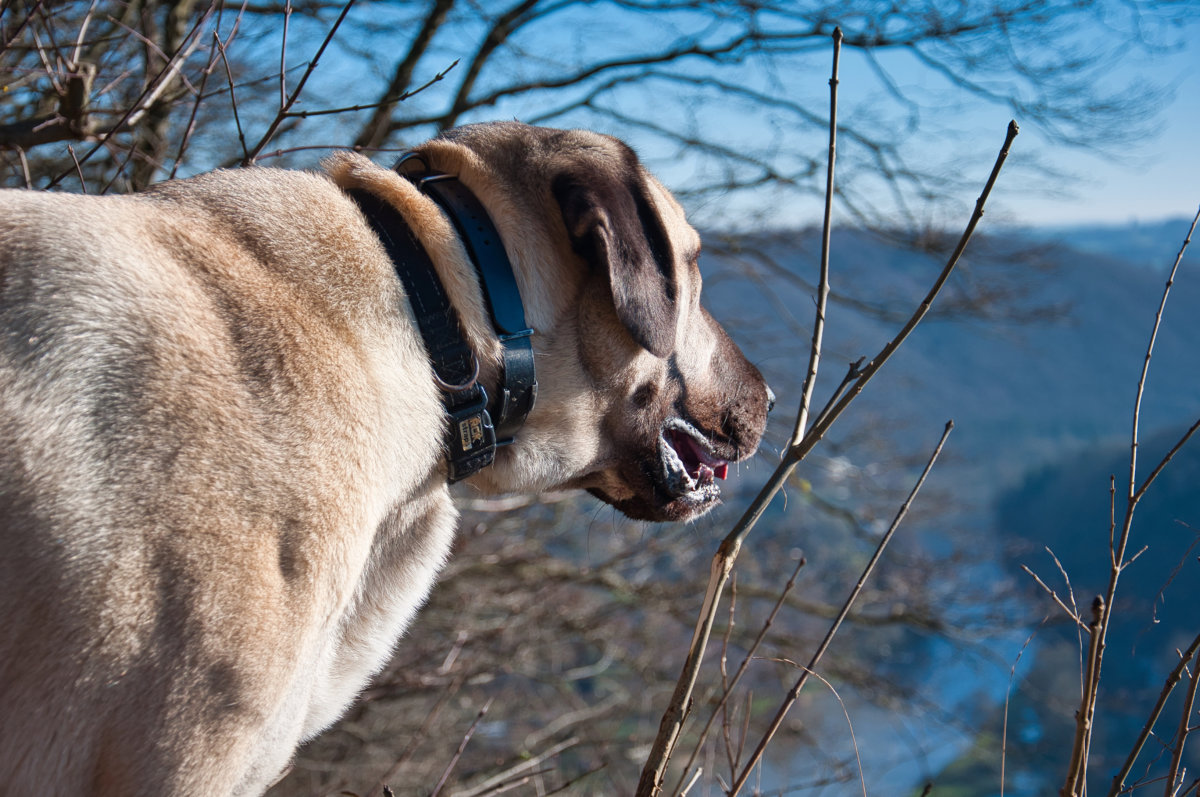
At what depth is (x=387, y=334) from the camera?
2.18 meters

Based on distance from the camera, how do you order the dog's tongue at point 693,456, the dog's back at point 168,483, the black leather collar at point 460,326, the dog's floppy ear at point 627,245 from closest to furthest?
the dog's back at point 168,483, the black leather collar at point 460,326, the dog's floppy ear at point 627,245, the dog's tongue at point 693,456

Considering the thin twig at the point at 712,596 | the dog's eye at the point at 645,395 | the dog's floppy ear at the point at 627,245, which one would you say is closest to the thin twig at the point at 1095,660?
the thin twig at the point at 712,596

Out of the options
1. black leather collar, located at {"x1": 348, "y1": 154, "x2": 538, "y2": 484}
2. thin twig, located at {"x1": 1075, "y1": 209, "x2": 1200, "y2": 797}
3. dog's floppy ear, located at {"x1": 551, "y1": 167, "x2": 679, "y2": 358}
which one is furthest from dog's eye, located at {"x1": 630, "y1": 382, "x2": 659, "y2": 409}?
thin twig, located at {"x1": 1075, "y1": 209, "x2": 1200, "y2": 797}

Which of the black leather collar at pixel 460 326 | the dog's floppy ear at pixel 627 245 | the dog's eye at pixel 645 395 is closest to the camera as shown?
the black leather collar at pixel 460 326

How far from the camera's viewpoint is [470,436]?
2301 mm

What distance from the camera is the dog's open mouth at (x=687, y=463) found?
2.86 meters

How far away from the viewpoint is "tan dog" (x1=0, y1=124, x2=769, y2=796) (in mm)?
1713

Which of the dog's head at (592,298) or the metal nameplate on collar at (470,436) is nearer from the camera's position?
the metal nameplate on collar at (470,436)

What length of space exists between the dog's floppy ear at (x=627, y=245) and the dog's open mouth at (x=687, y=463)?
482 mm

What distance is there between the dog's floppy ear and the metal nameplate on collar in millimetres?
470

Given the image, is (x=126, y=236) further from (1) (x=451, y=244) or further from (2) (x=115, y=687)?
(2) (x=115, y=687)

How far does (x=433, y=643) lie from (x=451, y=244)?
285 inches

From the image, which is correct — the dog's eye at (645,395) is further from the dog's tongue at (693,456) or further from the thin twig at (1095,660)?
the thin twig at (1095,660)

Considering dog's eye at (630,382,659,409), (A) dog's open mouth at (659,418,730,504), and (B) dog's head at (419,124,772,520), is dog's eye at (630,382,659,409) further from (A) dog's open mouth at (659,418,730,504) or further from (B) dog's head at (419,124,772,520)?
(A) dog's open mouth at (659,418,730,504)
